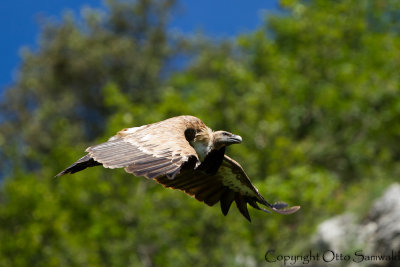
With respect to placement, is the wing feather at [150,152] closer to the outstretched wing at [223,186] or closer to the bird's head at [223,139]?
the bird's head at [223,139]

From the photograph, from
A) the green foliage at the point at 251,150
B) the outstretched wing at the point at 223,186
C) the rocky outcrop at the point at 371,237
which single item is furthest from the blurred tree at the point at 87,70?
the outstretched wing at the point at 223,186

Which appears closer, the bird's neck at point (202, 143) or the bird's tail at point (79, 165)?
the bird's tail at point (79, 165)

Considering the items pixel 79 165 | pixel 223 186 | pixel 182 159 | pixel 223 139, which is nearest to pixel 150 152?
pixel 182 159

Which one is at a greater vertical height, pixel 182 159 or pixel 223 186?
pixel 223 186

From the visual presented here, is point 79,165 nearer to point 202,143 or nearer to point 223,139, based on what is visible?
point 202,143

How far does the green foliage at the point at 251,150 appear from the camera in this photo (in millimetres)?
21219

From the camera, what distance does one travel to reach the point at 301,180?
21219mm

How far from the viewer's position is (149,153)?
794 centimetres

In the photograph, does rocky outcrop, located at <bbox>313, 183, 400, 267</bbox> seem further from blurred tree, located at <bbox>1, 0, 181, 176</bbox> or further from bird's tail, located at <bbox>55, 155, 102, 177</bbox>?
blurred tree, located at <bbox>1, 0, 181, 176</bbox>

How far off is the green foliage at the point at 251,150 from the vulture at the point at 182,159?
905 centimetres

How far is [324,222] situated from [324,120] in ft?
32.7

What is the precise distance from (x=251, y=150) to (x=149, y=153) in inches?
565

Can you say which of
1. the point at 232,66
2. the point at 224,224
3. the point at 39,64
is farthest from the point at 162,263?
the point at 39,64

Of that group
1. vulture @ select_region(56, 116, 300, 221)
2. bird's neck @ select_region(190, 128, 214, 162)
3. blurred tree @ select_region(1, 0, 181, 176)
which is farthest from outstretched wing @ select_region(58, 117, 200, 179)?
blurred tree @ select_region(1, 0, 181, 176)
